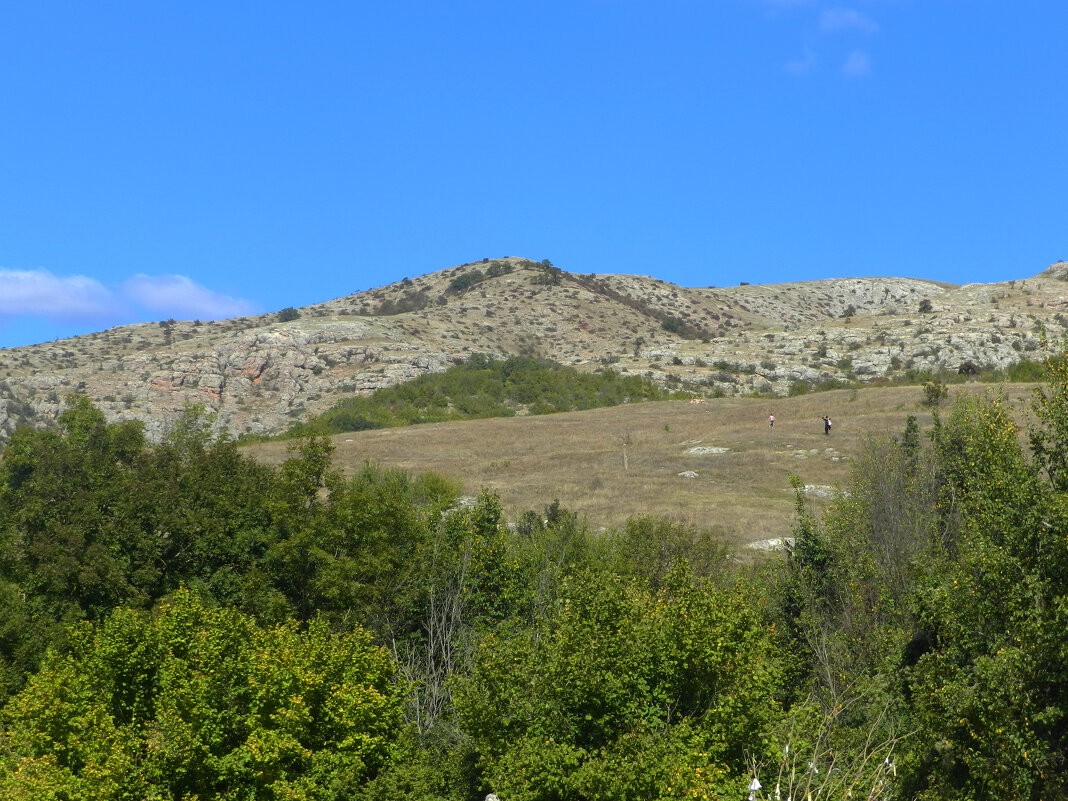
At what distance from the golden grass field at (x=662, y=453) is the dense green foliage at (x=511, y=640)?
11.9 metres

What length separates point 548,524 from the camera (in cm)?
5088

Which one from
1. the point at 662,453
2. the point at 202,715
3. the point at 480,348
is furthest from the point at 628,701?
the point at 480,348

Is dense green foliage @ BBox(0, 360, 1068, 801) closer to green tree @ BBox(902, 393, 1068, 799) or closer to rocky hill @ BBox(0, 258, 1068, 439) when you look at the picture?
green tree @ BBox(902, 393, 1068, 799)

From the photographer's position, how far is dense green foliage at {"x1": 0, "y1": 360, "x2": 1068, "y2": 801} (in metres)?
18.5

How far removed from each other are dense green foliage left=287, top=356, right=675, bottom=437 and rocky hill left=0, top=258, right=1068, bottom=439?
5479 millimetres

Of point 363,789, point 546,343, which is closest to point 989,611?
point 363,789

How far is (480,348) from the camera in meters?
150

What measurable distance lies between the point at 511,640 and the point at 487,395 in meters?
90.8

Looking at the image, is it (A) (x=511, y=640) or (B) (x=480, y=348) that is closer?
(A) (x=511, y=640)

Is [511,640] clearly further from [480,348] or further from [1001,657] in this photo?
[480,348]

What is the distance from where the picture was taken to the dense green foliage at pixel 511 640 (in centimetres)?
1855

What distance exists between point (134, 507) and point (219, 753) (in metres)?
15.5

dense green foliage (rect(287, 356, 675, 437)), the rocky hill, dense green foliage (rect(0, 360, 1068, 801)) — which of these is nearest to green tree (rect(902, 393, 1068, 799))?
dense green foliage (rect(0, 360, 1068, 801))

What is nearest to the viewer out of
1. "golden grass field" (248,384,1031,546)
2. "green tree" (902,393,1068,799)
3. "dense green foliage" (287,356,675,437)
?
"green tree" (902,393,1068,799)
